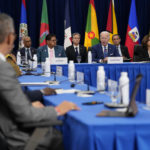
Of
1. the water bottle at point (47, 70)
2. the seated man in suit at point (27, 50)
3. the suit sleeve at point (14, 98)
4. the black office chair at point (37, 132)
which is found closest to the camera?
the suit sleeve at point (14, 98)

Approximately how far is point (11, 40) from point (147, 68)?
4333 mm

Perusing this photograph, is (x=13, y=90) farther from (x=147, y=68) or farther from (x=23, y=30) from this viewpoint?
(x=23, y=30)

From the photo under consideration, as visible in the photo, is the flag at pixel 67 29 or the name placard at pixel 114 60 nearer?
the name placard at pixel 114 60

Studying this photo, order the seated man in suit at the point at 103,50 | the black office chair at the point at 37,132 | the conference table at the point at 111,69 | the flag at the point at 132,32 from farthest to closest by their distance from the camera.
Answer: the flag at the point at 132,32 → the seated man in suit at the point at 103,50 → the conference table at the point at 111,69 → the black office chair at the point at 37,132

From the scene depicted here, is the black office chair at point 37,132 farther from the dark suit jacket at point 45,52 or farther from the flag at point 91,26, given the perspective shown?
the flag at point 91,26

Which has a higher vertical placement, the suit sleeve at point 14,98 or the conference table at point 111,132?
the suit sleeve at point 14,98

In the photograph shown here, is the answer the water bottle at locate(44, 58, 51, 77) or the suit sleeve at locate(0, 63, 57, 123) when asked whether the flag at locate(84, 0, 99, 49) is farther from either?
the suit sleeve at locate(0, 63, 57, 123)

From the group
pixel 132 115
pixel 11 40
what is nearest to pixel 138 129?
pixel 132 115

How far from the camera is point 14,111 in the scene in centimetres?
162

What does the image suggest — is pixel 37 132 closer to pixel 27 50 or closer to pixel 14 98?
pixel 14 98

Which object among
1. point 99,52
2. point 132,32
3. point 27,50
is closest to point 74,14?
point 132,32

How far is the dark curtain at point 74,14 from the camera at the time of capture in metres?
9.21

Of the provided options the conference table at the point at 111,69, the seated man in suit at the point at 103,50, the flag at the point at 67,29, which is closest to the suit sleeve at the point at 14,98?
the conference table at the point at 111,69

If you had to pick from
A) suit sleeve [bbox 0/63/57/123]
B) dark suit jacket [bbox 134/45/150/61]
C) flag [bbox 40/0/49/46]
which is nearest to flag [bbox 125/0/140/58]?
flag [bbox 40/0/49/46]
